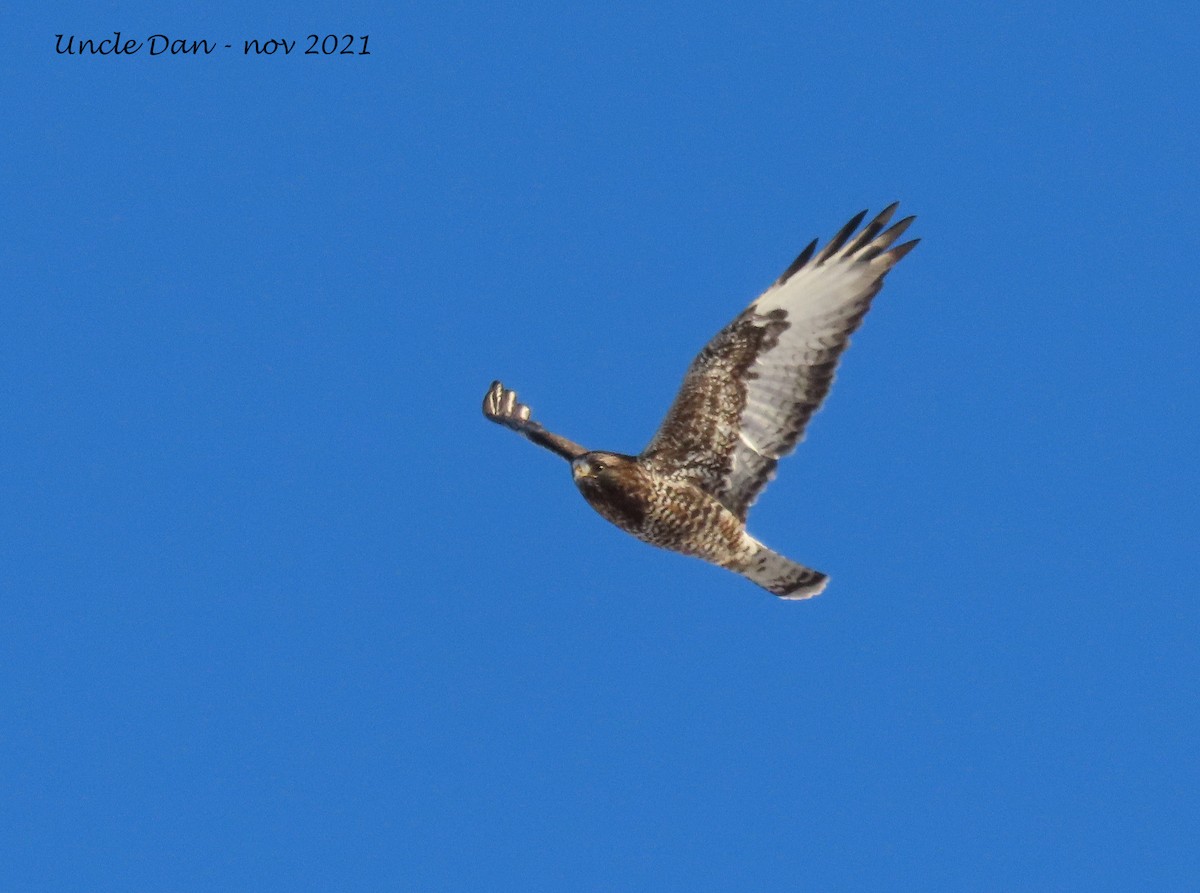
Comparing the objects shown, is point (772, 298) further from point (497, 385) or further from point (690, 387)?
point (497, 385)

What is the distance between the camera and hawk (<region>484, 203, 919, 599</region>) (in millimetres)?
9117

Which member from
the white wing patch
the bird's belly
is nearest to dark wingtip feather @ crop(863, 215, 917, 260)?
the white wing patch

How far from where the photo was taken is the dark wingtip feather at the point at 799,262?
9.15 meters

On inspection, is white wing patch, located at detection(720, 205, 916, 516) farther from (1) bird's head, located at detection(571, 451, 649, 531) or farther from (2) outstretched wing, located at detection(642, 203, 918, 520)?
(1) bird's head, located at detection(571, 451, 649, 531)

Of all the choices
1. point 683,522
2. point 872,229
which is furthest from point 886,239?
point 683,522

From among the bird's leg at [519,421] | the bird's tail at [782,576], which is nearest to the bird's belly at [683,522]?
the bird's tail at [782,576]

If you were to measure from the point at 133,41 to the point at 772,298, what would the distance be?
4815 millimetres

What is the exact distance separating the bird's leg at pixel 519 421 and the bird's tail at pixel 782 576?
123 centimetres

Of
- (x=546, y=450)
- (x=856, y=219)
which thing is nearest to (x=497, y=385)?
(x=546, y=450)

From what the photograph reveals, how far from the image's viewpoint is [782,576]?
9.53 m

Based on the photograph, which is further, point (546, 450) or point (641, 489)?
point (546, 450)

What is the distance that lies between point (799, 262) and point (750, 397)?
2.71ft

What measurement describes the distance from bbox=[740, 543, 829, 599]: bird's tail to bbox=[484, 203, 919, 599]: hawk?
202 mm

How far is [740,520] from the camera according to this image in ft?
30.6
